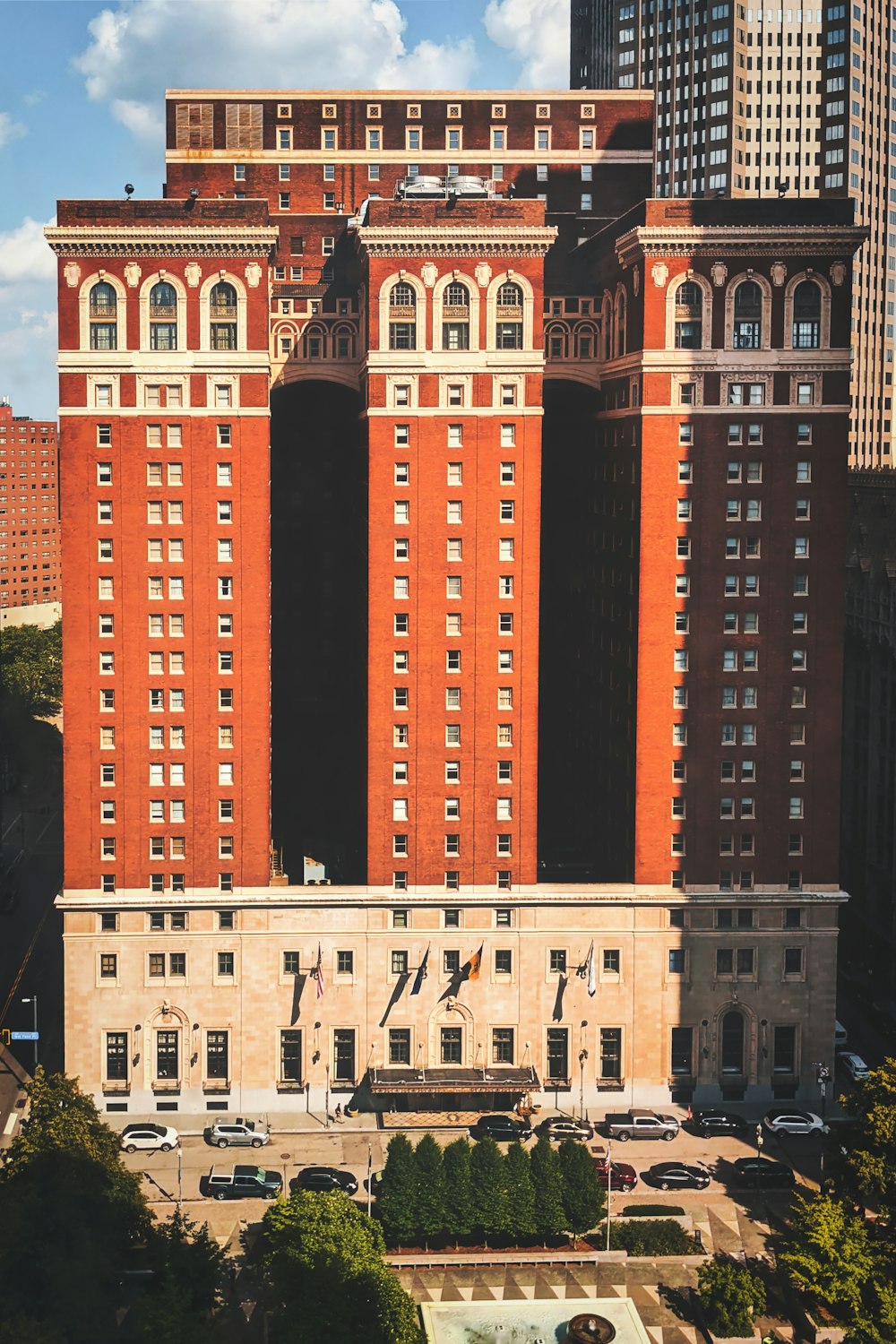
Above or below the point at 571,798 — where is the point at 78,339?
above

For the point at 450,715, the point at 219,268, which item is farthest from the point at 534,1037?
the point at 219,268

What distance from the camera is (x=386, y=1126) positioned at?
129 m

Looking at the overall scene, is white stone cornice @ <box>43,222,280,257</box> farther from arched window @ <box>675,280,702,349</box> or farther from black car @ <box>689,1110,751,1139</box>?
black car @ <box>689,1110,751,1139</box>

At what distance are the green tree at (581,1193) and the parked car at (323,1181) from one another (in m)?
16.9

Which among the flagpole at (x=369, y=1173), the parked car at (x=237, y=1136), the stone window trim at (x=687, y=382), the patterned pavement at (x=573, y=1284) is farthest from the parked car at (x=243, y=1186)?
the stone window trim at (x=687, y=382)

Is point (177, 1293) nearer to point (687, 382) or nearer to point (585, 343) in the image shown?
point (687, 382)

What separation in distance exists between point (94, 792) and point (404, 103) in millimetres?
72134

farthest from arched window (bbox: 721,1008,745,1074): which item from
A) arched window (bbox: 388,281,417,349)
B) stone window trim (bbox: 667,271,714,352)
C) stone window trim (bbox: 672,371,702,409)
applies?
arched window (bbox: 388,281,417,349)

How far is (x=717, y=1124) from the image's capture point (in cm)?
12912

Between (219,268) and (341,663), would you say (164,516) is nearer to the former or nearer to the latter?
(219,268)

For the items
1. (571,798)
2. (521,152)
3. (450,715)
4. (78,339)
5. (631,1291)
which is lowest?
(631,1291)

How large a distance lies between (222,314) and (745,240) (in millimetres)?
40723

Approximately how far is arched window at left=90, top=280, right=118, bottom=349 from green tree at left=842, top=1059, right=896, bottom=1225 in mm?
77677

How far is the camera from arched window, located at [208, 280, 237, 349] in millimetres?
128750
